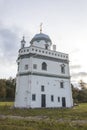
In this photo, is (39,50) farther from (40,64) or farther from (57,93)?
(57,93)

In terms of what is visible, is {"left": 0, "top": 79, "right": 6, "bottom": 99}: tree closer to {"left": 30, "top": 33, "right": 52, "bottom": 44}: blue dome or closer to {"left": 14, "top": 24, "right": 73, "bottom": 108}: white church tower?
{"left": 30, "top": 33, "right": 52, "bottom": 44}: blue dome

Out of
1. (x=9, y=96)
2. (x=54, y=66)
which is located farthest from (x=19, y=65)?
(x=9, y=96)

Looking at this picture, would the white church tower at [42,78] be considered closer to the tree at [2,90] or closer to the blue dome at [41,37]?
the blue dome at [41,37]

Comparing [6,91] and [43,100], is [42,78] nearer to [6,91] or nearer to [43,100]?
[43,100]

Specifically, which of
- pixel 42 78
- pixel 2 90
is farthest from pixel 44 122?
pixel 2 90

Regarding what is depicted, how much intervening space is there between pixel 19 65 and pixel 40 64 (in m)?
3.95

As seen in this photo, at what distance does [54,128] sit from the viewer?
11.4 meters

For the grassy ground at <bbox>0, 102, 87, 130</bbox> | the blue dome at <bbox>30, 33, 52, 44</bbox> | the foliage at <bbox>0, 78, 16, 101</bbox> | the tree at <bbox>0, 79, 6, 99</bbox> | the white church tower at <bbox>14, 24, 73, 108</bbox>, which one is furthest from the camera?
the foliage at <bbox>0, 78, 16, 101</bbox>

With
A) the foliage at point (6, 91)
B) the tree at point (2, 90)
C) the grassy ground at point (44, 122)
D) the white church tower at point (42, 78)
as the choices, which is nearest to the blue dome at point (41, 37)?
the white church tower at point (42, 78)

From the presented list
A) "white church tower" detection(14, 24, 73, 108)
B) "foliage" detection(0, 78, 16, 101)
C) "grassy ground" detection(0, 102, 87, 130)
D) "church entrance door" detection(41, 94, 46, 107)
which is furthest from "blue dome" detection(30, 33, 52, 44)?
"foliage" detection(0, 78, 16, 101)

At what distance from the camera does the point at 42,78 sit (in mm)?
34625

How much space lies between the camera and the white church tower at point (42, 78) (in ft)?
108

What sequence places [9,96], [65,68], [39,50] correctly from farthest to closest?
[9,96] < [65,68] < [39,50]

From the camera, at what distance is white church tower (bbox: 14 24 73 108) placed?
108ft
